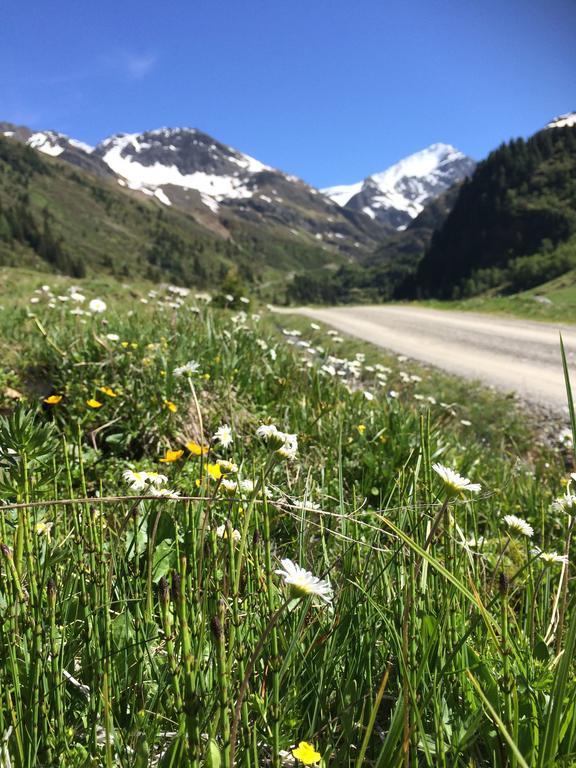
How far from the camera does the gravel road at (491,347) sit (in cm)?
939

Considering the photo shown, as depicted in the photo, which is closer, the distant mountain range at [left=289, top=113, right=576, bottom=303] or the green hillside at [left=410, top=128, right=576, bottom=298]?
the distant mountain range at [left=289, top=113, right=576, bottom=303]

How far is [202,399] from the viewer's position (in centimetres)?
397

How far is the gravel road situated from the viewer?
9.39 m

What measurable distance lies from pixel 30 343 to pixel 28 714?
4275mm

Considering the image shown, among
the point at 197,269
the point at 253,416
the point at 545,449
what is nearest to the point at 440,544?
the point at 253,416

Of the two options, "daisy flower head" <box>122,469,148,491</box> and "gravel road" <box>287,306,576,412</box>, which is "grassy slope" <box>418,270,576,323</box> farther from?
"daisy flower head" <box>122,469,148,491</box>

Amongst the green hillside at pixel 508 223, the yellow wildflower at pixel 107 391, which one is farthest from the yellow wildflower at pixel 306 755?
the green hillside at pixel 508 223

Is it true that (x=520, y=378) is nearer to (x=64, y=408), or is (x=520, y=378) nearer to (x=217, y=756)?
(x=64, y=408)

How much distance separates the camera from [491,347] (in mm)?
13500

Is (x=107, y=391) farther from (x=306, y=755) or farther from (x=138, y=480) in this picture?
(x=306, y=755)

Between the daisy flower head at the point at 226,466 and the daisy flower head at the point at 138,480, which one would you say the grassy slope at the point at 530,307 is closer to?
the daisy flower head at the point at 226,466

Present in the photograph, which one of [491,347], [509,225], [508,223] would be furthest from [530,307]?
[508,223]

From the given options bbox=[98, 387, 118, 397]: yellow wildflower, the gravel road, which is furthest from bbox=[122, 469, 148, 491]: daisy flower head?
the gravel road

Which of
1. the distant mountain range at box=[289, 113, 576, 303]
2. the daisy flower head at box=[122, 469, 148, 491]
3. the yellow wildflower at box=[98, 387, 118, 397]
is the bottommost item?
the daisy flower head at box=[122, 469, 148, 491]
